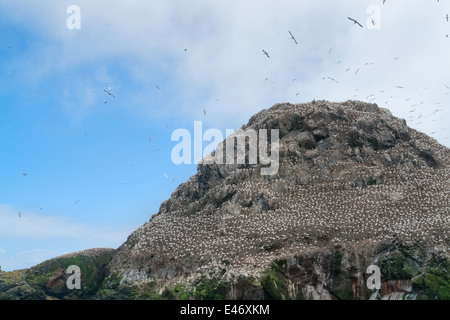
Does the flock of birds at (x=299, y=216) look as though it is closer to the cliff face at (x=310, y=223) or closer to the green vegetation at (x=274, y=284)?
the cliff face at (x=310, y=223)

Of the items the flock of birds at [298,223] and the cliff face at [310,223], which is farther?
the flock of birds at [298,223]

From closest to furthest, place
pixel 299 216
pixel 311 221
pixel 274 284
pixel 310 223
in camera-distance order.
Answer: pixel 274 284 → pixel 310 223 → pixel 311 221 → pixel 299 216

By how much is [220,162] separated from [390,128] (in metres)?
26.2

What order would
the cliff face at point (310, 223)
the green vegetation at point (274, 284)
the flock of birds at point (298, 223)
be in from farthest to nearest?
the flock of birds at point (298, 223) → the cliff face at point (310, 223) → the green vegetation at point (274, 284)

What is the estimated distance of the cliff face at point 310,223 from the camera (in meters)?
38.2

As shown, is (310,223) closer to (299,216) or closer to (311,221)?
(311,221)

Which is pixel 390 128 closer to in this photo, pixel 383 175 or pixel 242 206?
pixel 383 175

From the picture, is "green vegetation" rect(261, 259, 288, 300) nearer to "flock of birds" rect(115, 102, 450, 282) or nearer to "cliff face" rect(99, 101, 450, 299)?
"cliff face" rect(99, 101, 450, 299)

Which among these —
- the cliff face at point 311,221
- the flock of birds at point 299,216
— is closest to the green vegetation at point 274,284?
the cliff face at point 311,221

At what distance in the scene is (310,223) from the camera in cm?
4547

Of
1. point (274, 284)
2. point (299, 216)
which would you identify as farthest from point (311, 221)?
point (274, 284)

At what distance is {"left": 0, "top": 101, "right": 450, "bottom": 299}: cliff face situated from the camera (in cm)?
3822

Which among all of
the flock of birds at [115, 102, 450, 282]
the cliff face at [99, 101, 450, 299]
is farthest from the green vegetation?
the flock of birds at [115, 102, 450, 282]
